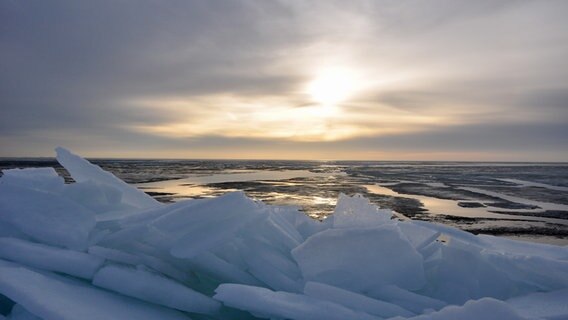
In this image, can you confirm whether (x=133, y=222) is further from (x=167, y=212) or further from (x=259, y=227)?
(x=259, y=227)

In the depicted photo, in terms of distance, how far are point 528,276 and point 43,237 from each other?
3425 mm

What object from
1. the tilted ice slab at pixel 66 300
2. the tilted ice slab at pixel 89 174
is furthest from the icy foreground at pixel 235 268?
the tilted ice slab at pixel 89 174

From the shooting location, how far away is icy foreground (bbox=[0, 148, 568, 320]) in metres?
2.27

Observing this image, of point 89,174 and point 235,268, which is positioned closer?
point 235,268

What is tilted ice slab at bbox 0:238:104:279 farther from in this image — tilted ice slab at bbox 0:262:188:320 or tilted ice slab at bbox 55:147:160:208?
tilted ice slab at bbox 55:147:160:208

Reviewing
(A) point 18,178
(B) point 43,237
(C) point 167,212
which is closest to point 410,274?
(C) point 167,212

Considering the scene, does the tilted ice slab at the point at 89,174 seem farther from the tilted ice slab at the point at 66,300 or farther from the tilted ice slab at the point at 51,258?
the tilted ice slab at the point at 66,300

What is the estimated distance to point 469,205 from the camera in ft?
48.7

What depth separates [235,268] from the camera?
8.83 feet

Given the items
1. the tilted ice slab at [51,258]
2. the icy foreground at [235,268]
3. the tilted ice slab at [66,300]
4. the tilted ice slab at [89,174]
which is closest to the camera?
the tilted ice slab at [66,300]

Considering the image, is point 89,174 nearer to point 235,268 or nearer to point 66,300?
point 66,300

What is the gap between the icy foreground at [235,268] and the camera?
7.46ft

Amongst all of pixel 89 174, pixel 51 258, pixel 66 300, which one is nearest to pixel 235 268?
pixel 66 300

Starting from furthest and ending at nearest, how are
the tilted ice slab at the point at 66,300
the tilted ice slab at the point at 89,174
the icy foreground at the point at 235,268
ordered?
the tilted ice slab at the point at 89,174, the icy foreground at the point at 235,268, the tilted ice slab at the point at 66,300
